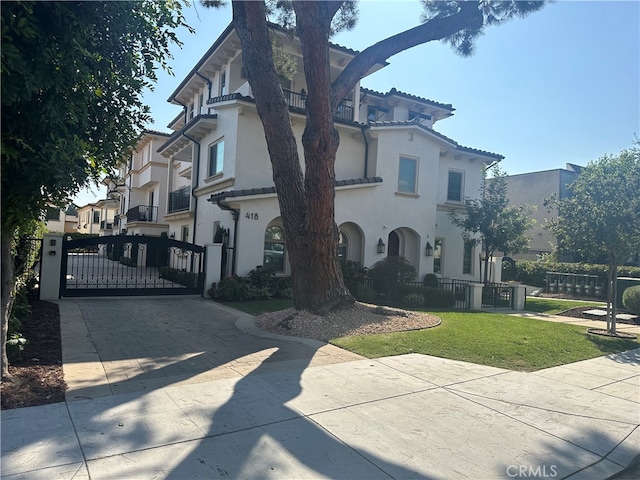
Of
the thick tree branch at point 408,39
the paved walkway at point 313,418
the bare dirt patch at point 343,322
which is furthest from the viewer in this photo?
the thick tree branch at point 408,39

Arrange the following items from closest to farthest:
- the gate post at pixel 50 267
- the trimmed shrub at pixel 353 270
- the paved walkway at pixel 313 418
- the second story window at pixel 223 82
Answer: the paved walkway at pixel 313 418 < the gate post at pixel 50 267 < the trimmed shrub at pixel 353 270 < the second story window at pixel 223 82

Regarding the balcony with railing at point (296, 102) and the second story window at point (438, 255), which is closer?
the balcony with railing at point (296, 102)

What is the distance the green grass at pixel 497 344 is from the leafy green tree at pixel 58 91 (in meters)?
5.19

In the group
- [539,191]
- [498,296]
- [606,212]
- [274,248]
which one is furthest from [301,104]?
[539,191]

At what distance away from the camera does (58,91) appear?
4.08 metres

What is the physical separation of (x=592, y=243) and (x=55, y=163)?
1110 cm

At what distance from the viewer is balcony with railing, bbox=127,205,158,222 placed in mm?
28422

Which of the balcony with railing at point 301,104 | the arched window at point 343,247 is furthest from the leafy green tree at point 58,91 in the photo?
the arched window at point 343,247

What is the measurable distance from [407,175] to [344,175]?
10.5ft

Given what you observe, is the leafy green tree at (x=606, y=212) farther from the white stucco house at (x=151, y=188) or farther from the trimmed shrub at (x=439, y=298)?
the white stucco house at (x=151, y=188)

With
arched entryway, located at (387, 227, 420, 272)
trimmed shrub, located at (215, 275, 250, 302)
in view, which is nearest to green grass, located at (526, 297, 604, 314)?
arched entryway, located at (387, 227, 420, 272)

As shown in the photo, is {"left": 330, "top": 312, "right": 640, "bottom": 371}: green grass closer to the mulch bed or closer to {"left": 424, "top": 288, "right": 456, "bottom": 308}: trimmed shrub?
{"left": 424, "top": 288, "right": 456, "bottom": 308}: trimmed shrub

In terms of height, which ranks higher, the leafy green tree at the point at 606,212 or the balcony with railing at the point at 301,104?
the balcony with railing at the point at 301,104

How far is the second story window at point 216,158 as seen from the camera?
57.5 feet
